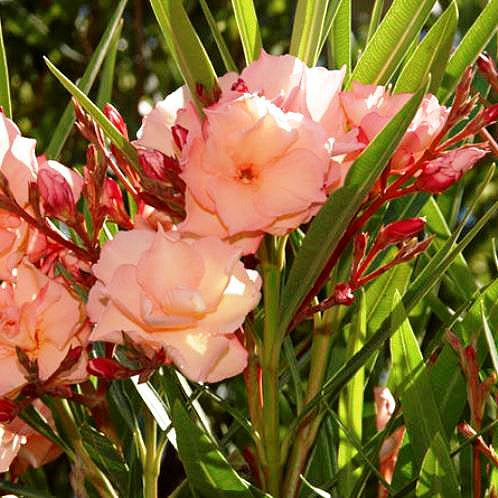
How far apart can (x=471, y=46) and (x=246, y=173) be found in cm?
19

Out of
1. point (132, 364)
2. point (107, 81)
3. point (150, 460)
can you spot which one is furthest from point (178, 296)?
point (107, 81)

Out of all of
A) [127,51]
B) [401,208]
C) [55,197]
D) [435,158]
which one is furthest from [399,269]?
[127,51]

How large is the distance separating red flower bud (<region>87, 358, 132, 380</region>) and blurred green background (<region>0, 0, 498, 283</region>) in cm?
111

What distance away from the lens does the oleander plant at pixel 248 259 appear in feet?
2.22

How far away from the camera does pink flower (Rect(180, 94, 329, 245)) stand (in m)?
0.67

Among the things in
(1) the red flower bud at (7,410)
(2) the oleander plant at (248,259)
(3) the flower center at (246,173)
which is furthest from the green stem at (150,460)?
(3) the flower center at (246,173)

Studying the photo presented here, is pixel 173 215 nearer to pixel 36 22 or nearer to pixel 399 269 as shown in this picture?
pixel 399 269

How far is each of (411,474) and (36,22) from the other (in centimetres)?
141

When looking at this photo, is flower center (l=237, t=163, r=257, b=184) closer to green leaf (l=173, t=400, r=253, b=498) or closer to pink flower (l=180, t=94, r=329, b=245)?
pink flower (l=180, t=94, r=329, b=245)

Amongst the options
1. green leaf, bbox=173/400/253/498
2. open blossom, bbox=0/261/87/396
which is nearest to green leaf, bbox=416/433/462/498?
green leaf, bbox=173/400/253/498

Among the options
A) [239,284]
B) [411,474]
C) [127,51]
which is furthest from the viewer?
[127,51]

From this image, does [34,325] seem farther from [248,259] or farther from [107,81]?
[107,81]

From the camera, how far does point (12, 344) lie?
0.73m

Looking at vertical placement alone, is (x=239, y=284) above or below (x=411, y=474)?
above
